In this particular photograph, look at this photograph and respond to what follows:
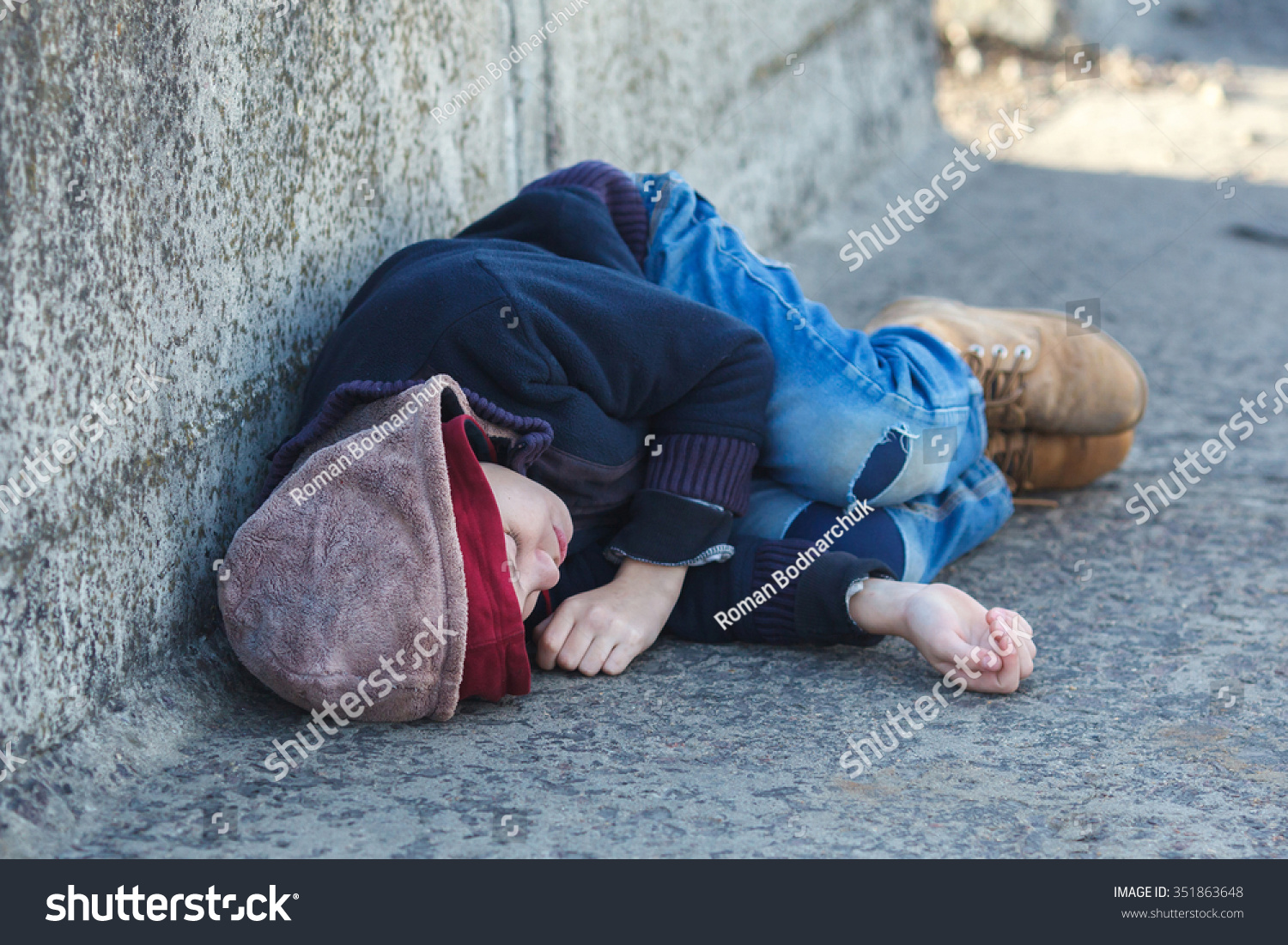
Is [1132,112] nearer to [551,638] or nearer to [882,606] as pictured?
[882,606]

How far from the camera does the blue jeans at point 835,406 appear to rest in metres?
1.72

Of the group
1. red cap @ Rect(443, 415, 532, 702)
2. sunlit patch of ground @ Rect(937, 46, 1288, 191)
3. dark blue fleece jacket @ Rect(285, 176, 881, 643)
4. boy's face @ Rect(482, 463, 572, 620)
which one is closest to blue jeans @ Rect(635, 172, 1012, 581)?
dark blue fleece jacket @ Rect(285, 176, 881, 643)

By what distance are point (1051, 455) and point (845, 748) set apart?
1028 mm

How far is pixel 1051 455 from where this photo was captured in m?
2.14

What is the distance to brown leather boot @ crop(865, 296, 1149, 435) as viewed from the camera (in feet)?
6.72

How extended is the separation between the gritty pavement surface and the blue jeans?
0.14 m

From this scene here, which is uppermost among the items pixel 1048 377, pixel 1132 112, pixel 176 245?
pixel 176 245

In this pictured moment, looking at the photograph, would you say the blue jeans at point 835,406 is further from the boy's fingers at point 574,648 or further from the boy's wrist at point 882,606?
the boy's fingers at point 574,648

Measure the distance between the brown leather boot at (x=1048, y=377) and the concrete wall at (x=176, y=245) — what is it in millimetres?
844

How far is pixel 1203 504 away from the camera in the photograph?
2131 millimetres

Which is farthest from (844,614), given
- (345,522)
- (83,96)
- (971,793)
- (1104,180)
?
(1104,180)

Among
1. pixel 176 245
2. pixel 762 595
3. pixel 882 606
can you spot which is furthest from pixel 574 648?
pixel 176 245

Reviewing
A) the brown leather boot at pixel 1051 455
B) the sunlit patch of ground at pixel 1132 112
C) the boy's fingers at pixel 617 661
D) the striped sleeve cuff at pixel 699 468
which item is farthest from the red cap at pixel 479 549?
the sunlit patch of ground at pixel 1132 112
